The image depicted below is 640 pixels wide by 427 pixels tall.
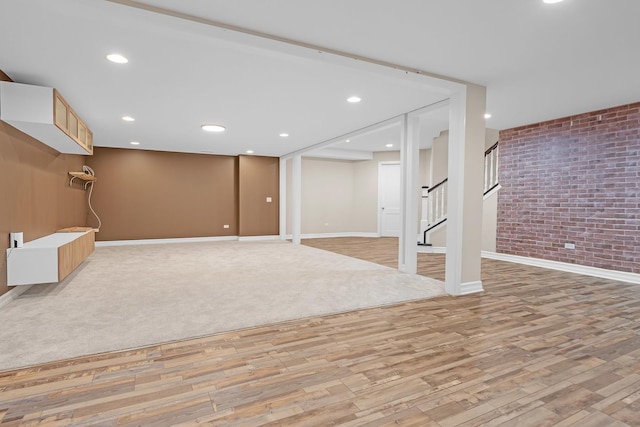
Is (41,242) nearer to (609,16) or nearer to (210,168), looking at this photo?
(210,168)

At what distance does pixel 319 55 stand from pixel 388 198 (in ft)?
Answer: 24.5

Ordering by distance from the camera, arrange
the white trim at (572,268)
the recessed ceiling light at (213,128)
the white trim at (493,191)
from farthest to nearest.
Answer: the white trim at (493,191) < the recessed ceiling light at (213,128) < the white trim at (572,268)

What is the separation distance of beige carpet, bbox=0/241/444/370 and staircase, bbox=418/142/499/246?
96.1 inches

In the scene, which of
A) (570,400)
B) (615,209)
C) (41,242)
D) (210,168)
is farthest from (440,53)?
(210,168)

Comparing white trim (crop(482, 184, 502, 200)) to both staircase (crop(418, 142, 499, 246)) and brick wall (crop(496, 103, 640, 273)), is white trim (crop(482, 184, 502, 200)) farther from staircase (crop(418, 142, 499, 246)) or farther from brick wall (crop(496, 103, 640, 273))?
staircase (crop(418, 142, 499, 246))

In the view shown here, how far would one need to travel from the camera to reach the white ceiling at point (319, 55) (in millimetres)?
2365

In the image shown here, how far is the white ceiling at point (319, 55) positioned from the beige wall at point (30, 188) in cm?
81

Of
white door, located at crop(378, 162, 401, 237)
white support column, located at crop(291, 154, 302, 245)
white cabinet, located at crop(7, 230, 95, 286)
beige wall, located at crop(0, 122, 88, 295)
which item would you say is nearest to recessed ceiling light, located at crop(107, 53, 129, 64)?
beige wall, located at crop(0, 122, 88, 295)

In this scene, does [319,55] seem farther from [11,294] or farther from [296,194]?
[296,194]

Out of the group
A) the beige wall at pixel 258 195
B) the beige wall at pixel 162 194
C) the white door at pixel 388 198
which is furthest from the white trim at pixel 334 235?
the beige wall at pixel 162 194

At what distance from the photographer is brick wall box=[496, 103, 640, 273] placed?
4762mm

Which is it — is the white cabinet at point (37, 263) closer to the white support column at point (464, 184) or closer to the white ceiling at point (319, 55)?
the white ceiling at point (319, 55)

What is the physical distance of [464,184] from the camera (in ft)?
12.6

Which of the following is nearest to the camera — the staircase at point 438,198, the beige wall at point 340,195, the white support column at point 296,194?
the staircase at point 438,198
